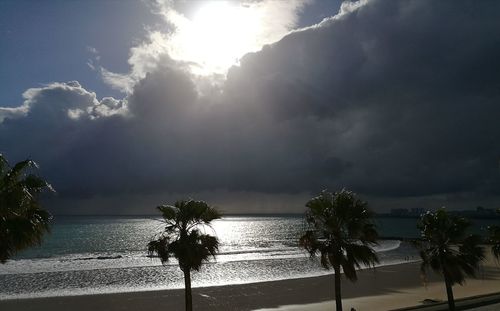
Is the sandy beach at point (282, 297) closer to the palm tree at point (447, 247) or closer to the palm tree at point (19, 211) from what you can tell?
the palm tree at point (447, 247)

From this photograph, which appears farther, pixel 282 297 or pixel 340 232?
pixel 282 297

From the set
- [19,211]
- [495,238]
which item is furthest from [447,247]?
[19,211]

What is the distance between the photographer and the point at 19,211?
12.7 metres

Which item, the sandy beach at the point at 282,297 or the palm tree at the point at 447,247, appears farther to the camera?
the sandy beach at the point at 282,297

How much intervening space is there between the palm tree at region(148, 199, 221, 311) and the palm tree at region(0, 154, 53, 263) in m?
6.44

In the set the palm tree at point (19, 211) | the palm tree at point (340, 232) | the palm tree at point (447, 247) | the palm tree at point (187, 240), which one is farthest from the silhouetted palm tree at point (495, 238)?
the palm tree at point (19, 211)

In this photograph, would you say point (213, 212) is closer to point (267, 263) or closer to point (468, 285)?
point (468, 285)

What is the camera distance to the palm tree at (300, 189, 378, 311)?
18.3 meters

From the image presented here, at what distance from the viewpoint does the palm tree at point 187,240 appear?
1897 centimetres

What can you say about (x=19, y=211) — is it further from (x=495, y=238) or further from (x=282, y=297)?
(x=282, y=297)

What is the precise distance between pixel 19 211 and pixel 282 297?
35260mm

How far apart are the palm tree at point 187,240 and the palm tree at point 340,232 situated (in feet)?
15.2

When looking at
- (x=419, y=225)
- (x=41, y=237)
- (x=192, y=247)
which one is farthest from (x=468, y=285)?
(x=41, y=237)

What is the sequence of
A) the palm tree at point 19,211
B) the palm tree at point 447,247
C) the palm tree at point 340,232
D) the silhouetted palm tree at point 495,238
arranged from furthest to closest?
1. the silhouetted palm tree at point 495,238
2. the palm tree at point 447,247
3. the palm tree at point 340,232
4. the palm tree at point 19,211
